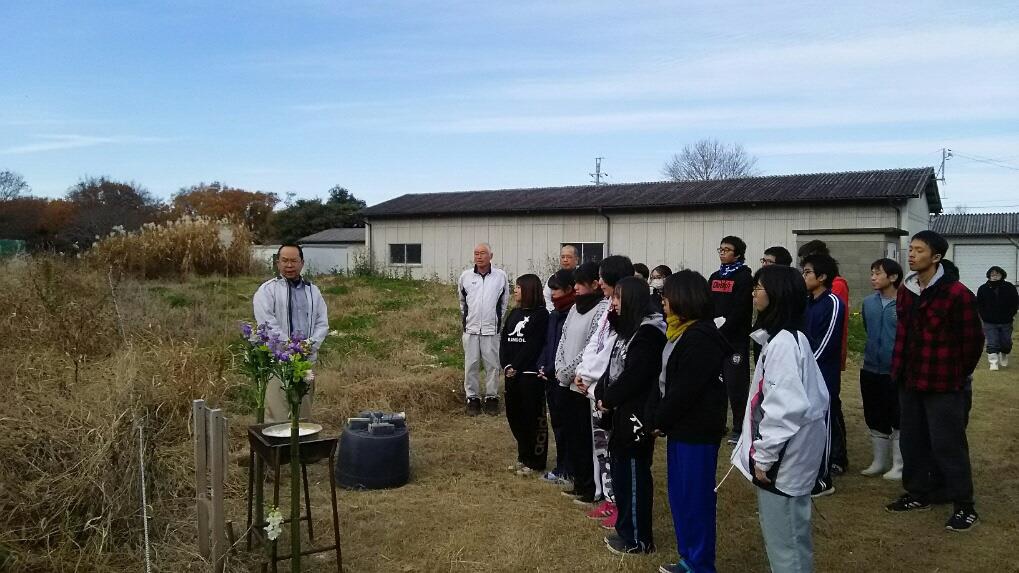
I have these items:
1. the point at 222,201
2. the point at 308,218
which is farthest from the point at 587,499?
the point at 222,201

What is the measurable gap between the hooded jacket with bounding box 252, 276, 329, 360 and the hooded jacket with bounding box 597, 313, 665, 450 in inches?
86.8

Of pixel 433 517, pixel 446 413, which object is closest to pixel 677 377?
pixel 433 517

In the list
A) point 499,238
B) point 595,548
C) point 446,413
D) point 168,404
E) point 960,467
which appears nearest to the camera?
point 595,548

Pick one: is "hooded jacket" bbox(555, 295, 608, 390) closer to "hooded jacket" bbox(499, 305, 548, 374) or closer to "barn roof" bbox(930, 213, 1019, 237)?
"hooded jacket" bbox(499, 305, 548, 374)

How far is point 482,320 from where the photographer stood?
6957 millimetres

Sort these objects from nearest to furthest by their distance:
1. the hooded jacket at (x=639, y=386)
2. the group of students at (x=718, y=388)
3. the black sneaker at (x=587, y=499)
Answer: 1. the group of students at (x=718, y=388)
2. the hooded jacket at (x=639, y=386)
3. the black sneaker at (x=587, y=499)

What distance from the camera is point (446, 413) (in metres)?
7.01

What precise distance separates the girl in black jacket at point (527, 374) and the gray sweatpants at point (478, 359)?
5.24 ft

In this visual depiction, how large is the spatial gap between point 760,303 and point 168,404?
3938 millimetres

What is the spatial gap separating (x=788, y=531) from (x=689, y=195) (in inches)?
590

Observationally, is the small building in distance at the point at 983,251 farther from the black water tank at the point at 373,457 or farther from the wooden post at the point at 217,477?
the wooden post at the point at 217,477

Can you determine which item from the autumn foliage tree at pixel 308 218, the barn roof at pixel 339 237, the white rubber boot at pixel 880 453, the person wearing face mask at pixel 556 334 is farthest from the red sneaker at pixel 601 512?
the autumn foliage tree at pixel 308 218

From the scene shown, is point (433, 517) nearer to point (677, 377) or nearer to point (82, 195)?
point (677, 377)

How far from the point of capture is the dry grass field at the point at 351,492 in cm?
353
